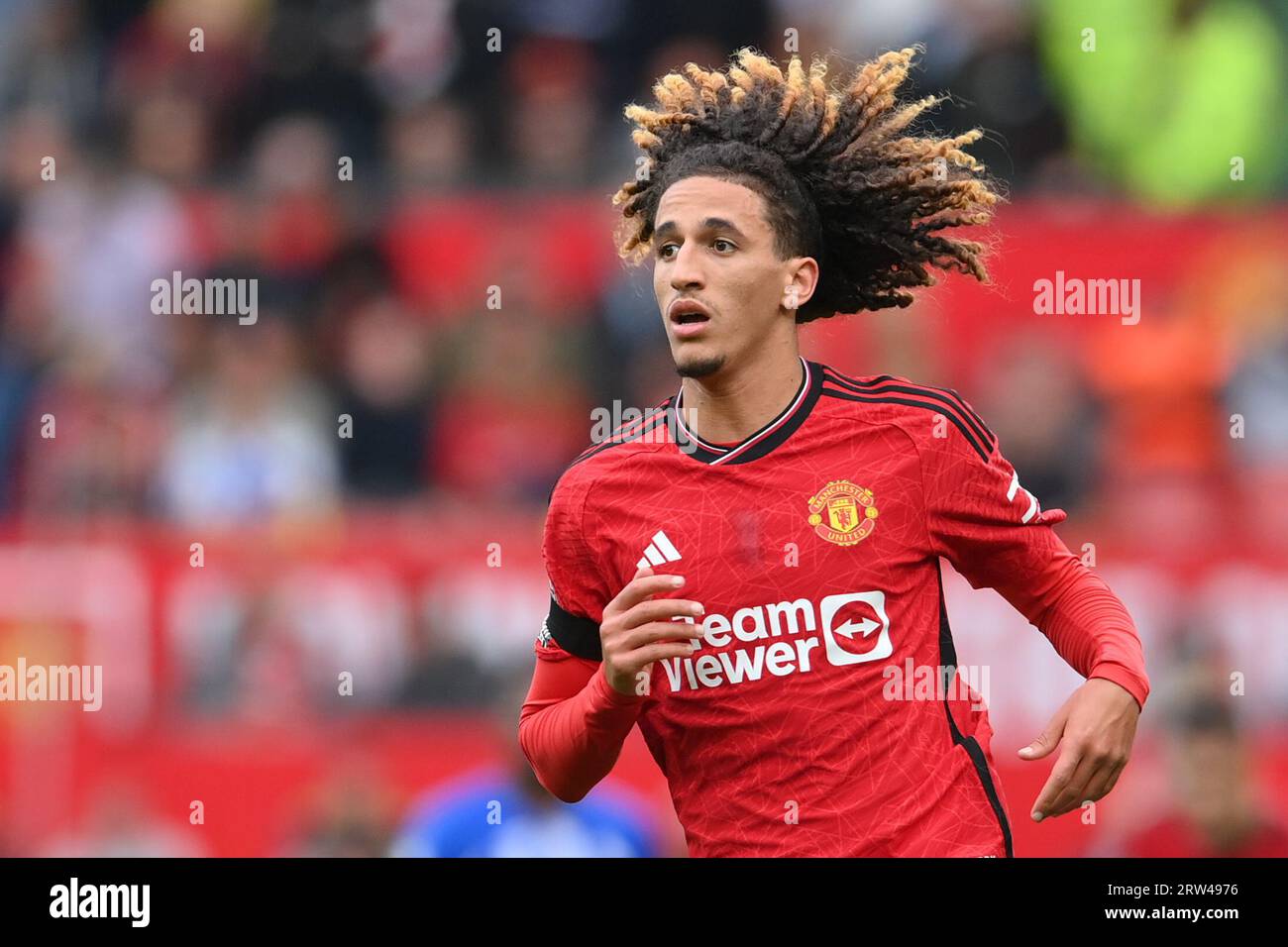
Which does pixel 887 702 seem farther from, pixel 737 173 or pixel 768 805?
pixel 737 173

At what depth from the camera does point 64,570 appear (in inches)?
364

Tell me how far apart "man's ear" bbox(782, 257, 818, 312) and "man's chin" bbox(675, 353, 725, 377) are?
0.90 ft

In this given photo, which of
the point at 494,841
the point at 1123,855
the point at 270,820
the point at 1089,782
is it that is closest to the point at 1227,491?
the point at 1123,855

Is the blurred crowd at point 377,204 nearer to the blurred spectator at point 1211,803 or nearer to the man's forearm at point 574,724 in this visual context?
the blurred spectator at point 1211,803

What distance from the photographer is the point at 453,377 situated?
10531 mm

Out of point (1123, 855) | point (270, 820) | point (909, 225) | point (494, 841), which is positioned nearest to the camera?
point (909, 225)

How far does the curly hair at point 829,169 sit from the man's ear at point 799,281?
33 mm

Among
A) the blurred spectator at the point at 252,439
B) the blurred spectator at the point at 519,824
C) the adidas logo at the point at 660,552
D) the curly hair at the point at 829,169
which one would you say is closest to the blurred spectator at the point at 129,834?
the blurred spectator at the point at 519,824

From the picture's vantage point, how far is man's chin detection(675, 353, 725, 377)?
194 inches

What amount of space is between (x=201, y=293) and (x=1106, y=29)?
5.34 meters

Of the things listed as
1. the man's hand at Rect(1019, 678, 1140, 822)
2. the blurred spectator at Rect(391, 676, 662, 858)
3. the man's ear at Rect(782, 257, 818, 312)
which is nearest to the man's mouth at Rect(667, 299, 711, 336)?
the man's ear at Rect(782, 257, 818, 312)

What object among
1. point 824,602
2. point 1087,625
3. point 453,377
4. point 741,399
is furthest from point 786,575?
point 453,377

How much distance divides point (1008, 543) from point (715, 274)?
97cm

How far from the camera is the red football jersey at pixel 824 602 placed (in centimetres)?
472
